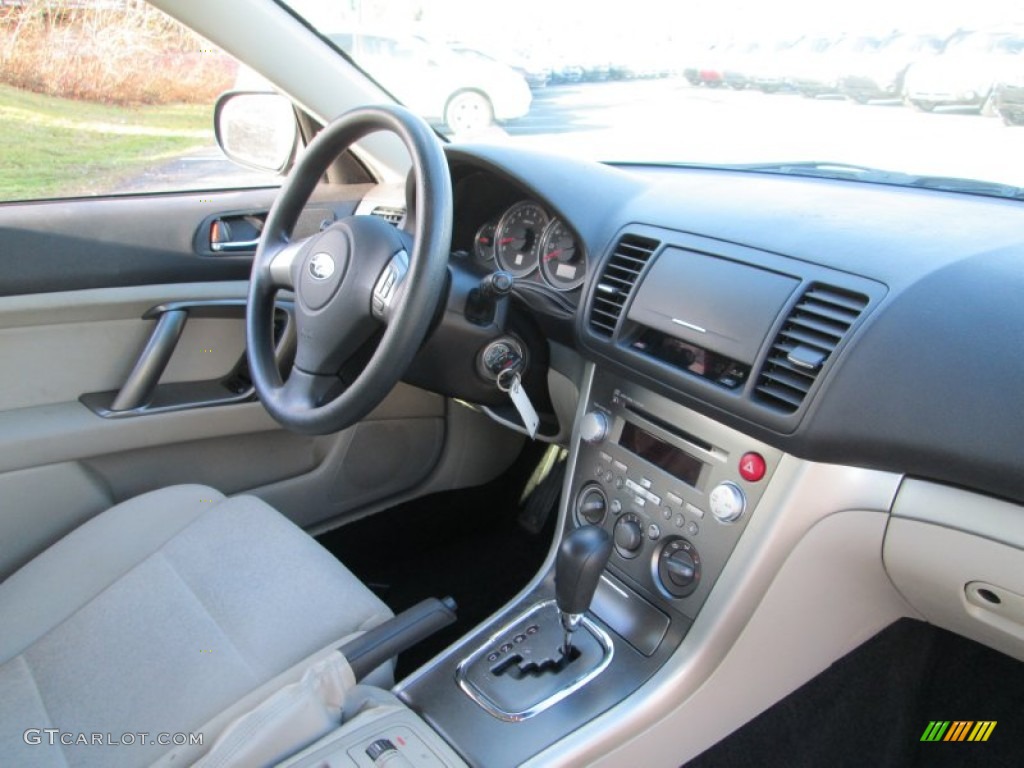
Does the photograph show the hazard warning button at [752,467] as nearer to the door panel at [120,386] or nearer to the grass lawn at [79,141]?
the door panel at [120,386]

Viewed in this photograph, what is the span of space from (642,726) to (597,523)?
15.4 inches

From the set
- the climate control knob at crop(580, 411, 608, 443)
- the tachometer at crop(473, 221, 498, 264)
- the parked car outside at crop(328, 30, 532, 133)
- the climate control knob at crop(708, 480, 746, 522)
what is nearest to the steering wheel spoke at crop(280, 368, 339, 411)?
the climate control knob at crop(580, 411, 608, 443)

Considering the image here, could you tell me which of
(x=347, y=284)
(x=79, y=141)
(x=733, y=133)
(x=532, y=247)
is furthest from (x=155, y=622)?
(x=733, y=133)

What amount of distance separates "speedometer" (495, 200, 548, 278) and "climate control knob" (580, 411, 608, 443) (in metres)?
0.39

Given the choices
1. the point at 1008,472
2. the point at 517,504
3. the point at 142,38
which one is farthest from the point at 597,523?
the point at 142,38

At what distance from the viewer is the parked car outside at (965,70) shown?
138cm

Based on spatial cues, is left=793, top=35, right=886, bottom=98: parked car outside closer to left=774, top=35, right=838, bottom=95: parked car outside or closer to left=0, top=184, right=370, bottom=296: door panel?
left=774, top=35, right=838, bottom=95: parked car outside

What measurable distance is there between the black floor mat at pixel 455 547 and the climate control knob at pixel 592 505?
1.95ft

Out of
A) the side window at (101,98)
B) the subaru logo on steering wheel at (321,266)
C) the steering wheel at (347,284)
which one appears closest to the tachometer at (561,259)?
the steering wheel at (347,284)

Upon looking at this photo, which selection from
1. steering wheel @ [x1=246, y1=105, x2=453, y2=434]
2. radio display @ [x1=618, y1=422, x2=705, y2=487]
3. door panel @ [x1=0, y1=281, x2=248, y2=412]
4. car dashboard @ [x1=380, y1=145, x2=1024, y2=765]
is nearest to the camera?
car dashboard @ [x1=380, y1=145, x2=1024, y2=765]

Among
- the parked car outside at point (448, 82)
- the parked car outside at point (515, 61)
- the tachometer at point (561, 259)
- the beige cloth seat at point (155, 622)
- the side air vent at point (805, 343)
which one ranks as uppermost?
the parked car outside at point (515, 61)

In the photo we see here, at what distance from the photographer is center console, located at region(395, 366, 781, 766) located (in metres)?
1.33

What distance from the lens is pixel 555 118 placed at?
84.0 inches

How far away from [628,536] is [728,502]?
0.78 ft
